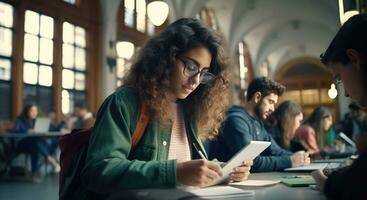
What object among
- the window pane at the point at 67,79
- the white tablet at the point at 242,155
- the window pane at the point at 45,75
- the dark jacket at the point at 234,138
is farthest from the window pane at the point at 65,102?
the white tablet at the point at 242,155

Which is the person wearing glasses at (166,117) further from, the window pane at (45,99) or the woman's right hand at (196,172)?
the window pane at (45,99)

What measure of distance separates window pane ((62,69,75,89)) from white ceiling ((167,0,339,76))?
4.35 meters

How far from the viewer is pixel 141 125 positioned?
1.43m

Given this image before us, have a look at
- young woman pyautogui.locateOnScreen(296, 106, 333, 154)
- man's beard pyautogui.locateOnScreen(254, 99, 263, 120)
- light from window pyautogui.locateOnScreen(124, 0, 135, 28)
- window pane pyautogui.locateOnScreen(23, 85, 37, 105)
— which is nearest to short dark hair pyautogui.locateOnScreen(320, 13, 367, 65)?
man's beard pyautogui.locateOnScreen(254, 99, 263, 120)

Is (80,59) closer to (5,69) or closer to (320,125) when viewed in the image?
(5,69)

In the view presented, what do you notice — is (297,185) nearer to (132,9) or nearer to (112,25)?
(112,25)

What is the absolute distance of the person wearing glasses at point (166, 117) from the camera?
123 centimetres

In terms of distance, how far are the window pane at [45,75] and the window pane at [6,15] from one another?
1144 mm

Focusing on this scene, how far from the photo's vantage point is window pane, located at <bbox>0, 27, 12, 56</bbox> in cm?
752

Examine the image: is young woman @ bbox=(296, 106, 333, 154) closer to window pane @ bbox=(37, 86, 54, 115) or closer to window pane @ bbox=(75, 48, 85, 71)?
window pane @ bbox=(37, 86, 54, 115)

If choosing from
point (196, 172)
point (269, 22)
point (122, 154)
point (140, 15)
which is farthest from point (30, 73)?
point (269, 22)

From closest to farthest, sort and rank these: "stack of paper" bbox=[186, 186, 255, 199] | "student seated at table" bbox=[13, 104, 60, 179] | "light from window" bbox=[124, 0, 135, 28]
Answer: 1. "stack of paper" bbox=[186, 186, 255, 199]
2. "student seated at table" bbox=[13, 104, 60, 179]
3. "light from window" bbox=[124, 0, 135, 28]

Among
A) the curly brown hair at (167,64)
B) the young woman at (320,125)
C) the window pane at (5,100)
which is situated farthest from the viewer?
the window pane at (5,100)

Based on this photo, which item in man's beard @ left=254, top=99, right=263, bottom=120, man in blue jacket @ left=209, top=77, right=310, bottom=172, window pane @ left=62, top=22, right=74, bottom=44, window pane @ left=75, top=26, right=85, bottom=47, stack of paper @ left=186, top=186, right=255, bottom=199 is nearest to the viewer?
stack of paper @ left=186, top=186, right=255, bottom=199
